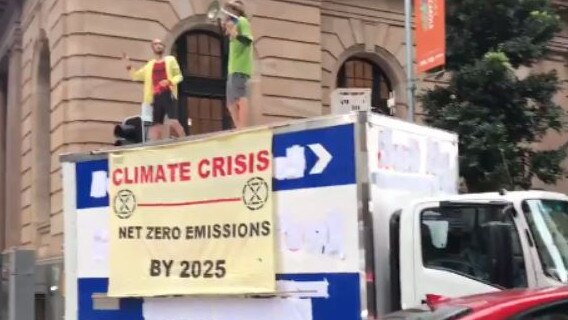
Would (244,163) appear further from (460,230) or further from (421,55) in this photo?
(421,55)

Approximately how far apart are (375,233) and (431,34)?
7441 mm

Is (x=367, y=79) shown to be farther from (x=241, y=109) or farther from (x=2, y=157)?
(x=2, y=157)

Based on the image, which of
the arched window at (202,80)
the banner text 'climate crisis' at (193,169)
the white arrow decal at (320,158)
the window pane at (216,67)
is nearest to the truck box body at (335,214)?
the white arrow decal at (320,158)

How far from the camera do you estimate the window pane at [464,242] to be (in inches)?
283

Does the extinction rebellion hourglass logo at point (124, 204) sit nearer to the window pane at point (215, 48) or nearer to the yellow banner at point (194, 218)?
the yellow banner at point (194, 218)

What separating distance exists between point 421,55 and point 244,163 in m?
7.37

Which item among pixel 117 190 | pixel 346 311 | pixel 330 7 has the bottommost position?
pixel 346 311

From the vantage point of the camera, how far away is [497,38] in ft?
51.1

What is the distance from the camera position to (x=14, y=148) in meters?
25.7

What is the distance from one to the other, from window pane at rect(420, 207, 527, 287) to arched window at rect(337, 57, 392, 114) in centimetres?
1595

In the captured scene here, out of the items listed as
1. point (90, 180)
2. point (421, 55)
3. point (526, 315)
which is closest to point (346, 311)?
point (526, 315)

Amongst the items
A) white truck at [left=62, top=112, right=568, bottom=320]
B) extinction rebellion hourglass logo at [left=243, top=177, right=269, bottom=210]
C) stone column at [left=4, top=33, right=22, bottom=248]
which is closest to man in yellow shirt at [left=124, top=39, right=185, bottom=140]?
white truck at [left=62, top=112, right=568, bottom=320]

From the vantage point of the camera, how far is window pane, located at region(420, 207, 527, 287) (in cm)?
720

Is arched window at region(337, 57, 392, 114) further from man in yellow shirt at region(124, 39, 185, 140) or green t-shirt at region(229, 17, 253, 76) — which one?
green t-shirt at region(229, 17, 253, 76)
